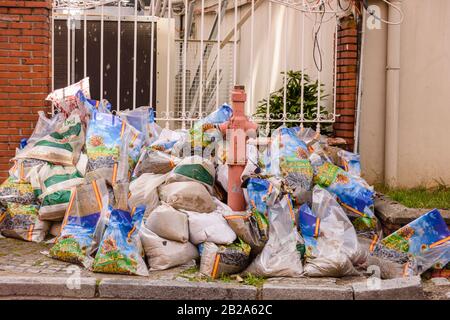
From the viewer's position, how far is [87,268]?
5367 millimetres

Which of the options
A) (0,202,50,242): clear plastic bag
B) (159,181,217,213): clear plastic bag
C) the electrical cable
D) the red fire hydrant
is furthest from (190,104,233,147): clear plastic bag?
the electrical cable

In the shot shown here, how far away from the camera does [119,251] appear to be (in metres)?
5.23

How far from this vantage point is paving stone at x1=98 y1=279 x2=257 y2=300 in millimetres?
4922

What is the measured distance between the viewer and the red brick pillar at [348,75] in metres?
7.49

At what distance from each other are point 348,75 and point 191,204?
271 cm

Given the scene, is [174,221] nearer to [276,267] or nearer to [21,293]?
[276,267]

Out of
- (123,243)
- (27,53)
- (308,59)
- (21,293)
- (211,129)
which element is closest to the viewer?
(21,293)

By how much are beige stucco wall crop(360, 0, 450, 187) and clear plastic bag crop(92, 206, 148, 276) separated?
338cm

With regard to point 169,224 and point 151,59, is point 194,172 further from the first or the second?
point 151,59

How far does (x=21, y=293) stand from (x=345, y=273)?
238cm

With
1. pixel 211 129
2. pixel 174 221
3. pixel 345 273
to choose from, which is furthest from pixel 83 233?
pixel 345 273

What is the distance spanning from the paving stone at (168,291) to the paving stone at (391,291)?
0.76 m

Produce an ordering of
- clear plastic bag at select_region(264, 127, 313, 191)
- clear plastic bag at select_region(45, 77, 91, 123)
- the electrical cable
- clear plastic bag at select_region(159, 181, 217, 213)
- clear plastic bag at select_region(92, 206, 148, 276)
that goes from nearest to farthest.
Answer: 1. clear plastic bag at select_region(92, 206, 148, 276)
2. clear plastic bag at select_region(159, 181, 217, 213)
3. clear plastic bag at select_region(264, 127, 313, 191)
4. clear plastic bag at select_region(45, 77, 91, 123)
5. the electrical cable

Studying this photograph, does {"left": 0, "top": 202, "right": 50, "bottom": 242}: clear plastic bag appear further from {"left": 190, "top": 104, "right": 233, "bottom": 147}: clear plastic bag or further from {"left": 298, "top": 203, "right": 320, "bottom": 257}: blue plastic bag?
{"left": 298, "top": 203, "right": 320, "bottom": 257}: blue plastic bag
